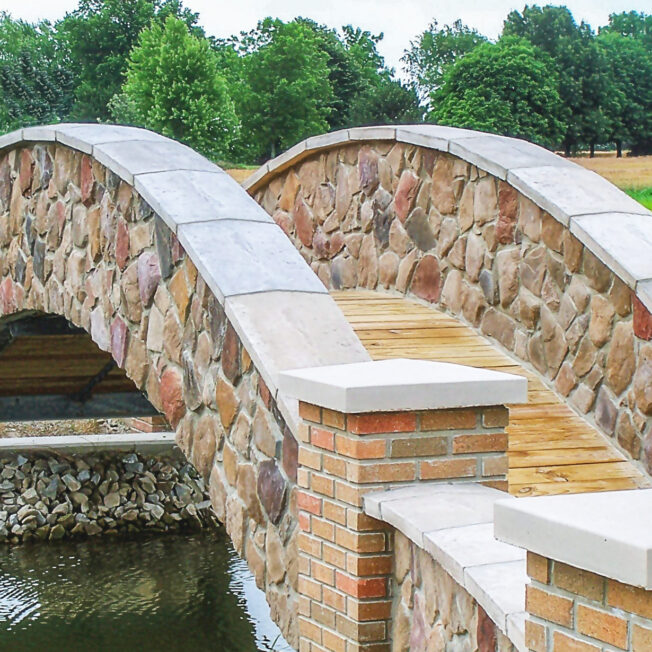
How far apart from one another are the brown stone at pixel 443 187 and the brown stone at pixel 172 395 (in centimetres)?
238

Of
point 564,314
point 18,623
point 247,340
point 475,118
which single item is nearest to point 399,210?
point 564,314

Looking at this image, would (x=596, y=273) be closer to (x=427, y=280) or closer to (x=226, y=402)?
(x=226, y=402)

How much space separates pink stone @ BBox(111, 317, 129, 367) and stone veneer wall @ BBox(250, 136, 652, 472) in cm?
204

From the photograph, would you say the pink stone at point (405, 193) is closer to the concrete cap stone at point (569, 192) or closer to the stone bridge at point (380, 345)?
the stone bridge at point (380, 345)

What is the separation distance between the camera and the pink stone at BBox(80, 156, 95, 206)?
6.38 m

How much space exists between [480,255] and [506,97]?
114 feet

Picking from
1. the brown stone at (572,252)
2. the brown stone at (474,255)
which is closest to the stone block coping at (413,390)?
the brown stone at (572,252)

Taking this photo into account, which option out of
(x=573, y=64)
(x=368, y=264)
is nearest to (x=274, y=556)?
(x=368, y=264)

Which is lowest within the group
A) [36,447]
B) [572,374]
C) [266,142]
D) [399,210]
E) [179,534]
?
[179,534]

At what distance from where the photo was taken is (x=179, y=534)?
13172 millimetres

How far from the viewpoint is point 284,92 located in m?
45.7

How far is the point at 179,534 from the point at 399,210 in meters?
6.59

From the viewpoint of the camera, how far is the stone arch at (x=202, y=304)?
177 inches

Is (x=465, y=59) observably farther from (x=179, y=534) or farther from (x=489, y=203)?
(x=489, y=203)
